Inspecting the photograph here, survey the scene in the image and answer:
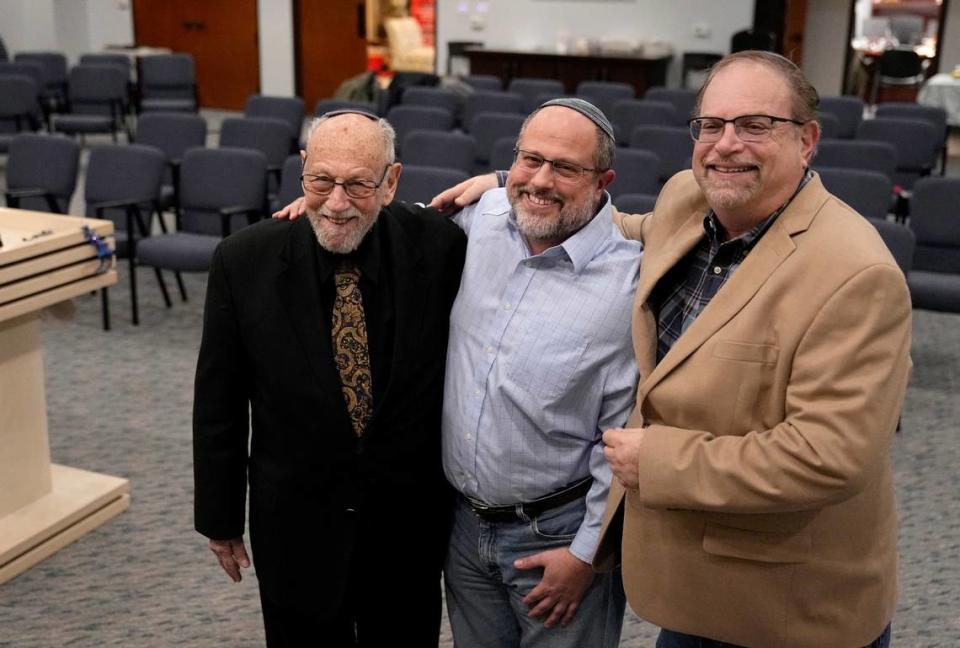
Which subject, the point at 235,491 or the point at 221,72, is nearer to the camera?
the point at 235,491

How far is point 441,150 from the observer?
6.95 meters

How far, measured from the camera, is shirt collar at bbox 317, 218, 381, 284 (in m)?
2.09

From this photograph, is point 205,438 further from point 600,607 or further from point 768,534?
point 768,534

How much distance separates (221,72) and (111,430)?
11976mm

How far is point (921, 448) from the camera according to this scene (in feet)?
15.0

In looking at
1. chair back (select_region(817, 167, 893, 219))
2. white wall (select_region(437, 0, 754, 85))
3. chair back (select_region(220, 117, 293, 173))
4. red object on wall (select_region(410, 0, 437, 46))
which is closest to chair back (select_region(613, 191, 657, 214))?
chair back (select_region(817, 167, 893, 219))

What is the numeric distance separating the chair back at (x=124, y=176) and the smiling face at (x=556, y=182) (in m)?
4.93

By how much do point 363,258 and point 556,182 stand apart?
43 centimetres

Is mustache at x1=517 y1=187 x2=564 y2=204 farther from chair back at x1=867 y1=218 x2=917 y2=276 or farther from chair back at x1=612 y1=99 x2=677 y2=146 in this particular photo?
chair back at x1=612 y1=99 x2=677 y2=146

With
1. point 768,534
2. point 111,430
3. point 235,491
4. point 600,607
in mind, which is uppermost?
point 768,534

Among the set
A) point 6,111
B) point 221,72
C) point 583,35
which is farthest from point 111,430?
point 221,72

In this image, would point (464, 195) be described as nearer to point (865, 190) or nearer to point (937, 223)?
point (865, 190)

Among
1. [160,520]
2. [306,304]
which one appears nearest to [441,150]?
[160,520]

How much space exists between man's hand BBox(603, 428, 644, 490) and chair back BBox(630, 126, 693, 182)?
19.0ft
